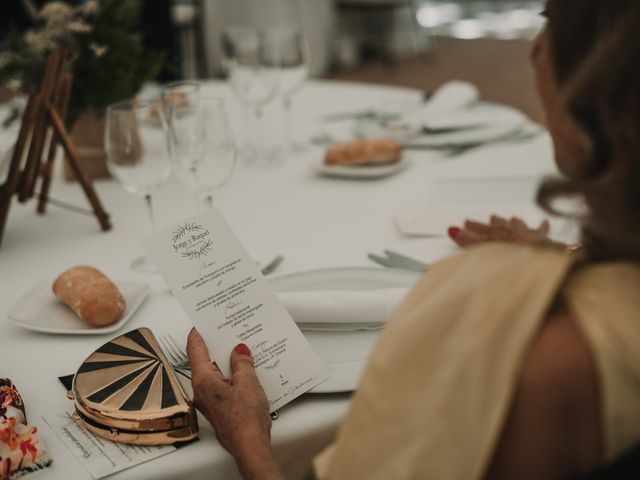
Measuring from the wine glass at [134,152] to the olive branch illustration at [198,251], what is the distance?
42 cm

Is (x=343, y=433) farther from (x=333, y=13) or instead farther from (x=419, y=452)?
(x=333, y=13)

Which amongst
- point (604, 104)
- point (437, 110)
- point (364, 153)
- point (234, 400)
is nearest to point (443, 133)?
point (437, 110)

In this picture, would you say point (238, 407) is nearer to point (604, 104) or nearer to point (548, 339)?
point (548, 339)

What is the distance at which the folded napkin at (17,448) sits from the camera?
0.80 meters

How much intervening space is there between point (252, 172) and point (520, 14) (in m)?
9.78

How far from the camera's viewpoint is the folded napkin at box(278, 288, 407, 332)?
1.04m

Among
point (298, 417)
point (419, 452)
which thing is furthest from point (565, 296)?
point (298, 417)

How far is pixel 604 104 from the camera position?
1.98ft

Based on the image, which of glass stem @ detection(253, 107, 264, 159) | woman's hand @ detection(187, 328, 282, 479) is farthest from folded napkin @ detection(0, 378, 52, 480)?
glass stem @ detection(253, 107, 264, 159)

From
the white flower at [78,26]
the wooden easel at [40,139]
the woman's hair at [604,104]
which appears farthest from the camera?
the white flower at [78,26]

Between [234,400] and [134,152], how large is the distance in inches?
25.5

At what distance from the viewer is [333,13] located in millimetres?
7469

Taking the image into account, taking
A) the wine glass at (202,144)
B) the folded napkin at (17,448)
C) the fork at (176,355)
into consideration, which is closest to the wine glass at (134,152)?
the wine glass at (202,144)

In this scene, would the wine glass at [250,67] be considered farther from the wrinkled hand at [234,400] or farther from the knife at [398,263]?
the wrinkled hand at [234,400]
